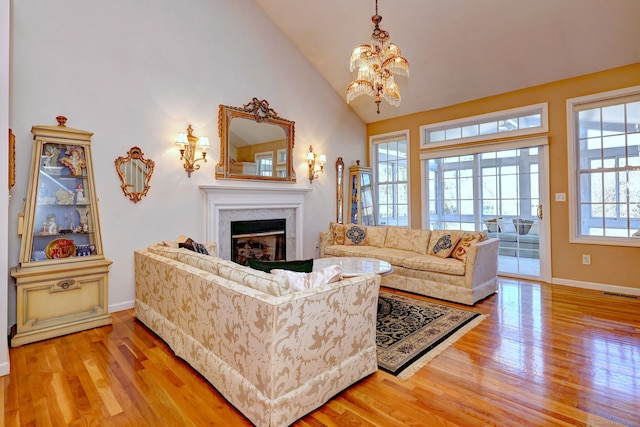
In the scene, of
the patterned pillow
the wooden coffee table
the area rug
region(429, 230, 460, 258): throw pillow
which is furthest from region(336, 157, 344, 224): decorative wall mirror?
the area rug

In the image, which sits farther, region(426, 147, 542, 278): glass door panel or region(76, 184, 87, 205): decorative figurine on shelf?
region(426, 147, 542, 278): glass door panel

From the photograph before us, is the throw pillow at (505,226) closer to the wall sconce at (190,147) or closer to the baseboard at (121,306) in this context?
the wall sconce at (190,147)

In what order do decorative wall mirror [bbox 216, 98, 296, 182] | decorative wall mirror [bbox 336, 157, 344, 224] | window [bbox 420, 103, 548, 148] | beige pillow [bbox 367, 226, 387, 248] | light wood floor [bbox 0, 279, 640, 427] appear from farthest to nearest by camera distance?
decorative wall mirror [bbox 336, 157, 344, 224], beige pillow [bbox 367, 226, 387, 248], window [bbox 420, 103, 548, 148], decorative wall mirror [bbox 216, 98, 296, 182], light wood floor [bbox 0, 279, 640, 427]

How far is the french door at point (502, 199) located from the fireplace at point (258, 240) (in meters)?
2.76

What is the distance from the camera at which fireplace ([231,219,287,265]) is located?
4789mm

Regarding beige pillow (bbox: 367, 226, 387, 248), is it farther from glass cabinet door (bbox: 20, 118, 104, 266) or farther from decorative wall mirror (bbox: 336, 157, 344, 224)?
glass cabinet door (bbox: 20, 118, 104, 266)

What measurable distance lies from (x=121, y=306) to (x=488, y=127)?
5627mm

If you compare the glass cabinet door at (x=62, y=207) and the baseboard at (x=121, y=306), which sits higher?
the glass cabinet door at (x=62, y=207)

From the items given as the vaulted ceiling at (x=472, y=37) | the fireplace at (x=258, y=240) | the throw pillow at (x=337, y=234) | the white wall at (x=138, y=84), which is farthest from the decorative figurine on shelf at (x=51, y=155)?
the throw pillow at (x=337, y=234)

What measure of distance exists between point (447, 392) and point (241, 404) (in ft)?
4.16

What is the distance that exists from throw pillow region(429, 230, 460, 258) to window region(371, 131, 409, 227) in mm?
1735

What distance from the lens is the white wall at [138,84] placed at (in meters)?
3.17

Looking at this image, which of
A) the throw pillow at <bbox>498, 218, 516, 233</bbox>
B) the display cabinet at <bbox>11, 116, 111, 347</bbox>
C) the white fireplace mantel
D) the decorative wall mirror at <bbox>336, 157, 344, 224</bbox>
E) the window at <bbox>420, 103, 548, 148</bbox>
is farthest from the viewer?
the decorative wall mirror at <bbox>336, 157, 344, 224</bbox>

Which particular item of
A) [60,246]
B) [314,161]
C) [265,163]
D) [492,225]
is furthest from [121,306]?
[492,225]
